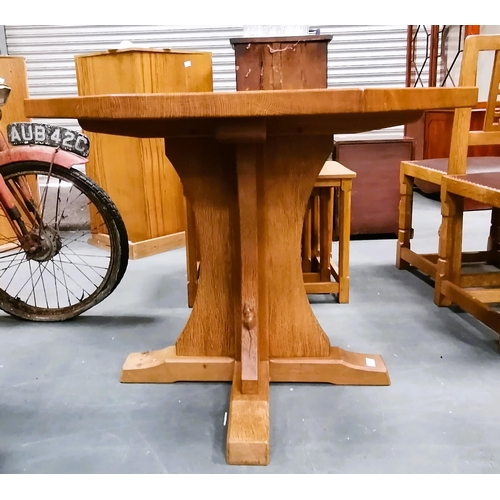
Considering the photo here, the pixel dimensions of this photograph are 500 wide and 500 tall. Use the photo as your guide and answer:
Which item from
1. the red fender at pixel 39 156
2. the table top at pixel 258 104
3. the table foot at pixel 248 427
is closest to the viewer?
the table top at pixel 258 104

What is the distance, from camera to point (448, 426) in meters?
1.24

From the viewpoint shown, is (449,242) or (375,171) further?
(375,171)

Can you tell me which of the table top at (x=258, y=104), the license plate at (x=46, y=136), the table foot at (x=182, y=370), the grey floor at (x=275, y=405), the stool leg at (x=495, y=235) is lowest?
the grey floor at (x=275, y=405)

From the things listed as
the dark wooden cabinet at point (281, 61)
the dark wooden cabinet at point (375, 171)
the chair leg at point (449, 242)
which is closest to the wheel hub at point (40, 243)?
the dark wooden cabinet at point (281, 61)

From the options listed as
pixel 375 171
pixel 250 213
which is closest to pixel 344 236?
pixel 250 213

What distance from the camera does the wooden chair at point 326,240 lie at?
1.99 metres

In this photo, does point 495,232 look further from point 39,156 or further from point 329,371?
point 39,156

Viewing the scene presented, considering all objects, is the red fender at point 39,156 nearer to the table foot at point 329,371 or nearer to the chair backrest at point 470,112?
the table foot at point 329,371

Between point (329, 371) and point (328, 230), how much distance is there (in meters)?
0.82

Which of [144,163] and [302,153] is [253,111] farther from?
[144,163]

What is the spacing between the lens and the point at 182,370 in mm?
1466

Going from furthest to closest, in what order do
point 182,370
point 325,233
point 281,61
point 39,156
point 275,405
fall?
point 281,61
point 325,233
point 39,156
point 182,370
point 275,405

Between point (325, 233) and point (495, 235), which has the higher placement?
point (325, 233)

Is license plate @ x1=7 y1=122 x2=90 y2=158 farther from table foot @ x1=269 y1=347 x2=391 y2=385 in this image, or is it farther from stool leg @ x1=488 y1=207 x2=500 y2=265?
stool leg @ x1=488 y1=207 x2=500 y2=265
